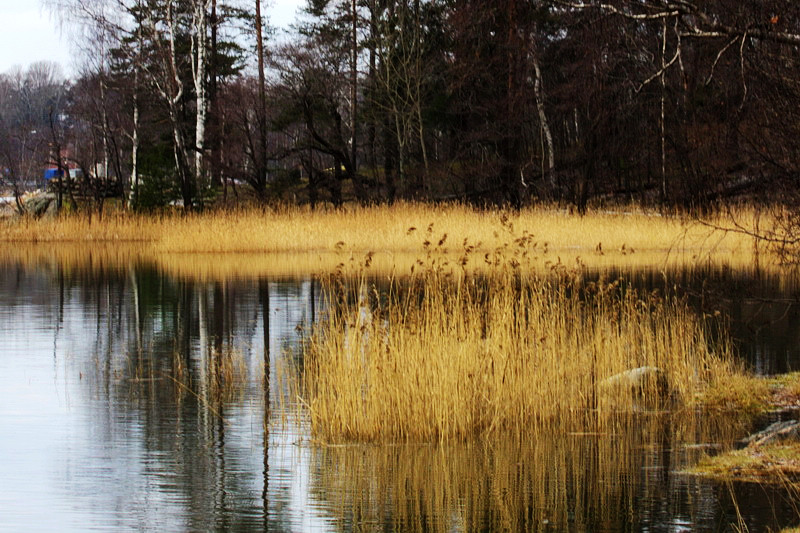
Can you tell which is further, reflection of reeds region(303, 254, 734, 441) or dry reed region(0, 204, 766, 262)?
dry reed region(0, 204, 766, 262)

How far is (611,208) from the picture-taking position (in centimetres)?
3244

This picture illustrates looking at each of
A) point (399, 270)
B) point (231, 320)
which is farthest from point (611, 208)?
point (231, 320)

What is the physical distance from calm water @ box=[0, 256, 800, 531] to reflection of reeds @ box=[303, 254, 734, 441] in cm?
31

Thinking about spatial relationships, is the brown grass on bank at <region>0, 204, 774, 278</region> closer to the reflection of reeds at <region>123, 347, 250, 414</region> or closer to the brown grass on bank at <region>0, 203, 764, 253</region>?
the brown grass on bank at <region>0, 203, 764, 253</region>

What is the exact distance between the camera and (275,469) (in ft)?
25.0

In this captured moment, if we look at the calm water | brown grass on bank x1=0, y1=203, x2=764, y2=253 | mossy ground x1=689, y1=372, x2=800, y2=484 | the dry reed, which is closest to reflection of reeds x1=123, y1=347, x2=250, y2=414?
the calm water

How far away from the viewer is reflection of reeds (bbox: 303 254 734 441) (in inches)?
337

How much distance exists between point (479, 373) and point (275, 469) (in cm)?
209

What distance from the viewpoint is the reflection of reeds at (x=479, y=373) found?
8.57 metres

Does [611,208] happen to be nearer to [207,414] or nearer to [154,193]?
[154,193]

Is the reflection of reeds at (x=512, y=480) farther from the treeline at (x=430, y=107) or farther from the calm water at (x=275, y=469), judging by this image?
the treeline at (x=430, y=107)

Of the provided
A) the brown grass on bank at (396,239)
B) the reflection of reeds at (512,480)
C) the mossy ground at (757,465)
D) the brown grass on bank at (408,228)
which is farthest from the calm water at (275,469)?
the brown grass on bank at (408,228)

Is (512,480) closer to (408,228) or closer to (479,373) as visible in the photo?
(479,373)

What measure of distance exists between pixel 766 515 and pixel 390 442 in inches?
117
